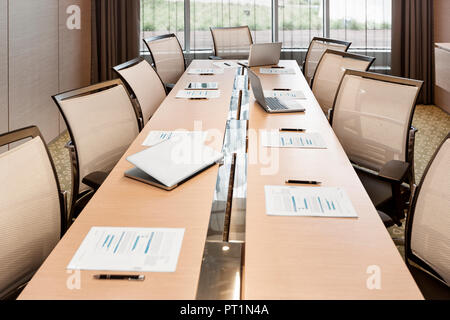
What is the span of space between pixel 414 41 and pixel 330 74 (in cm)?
280

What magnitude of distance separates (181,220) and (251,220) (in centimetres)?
22

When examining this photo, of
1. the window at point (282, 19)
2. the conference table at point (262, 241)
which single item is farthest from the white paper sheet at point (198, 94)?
the window at point (282, 19)

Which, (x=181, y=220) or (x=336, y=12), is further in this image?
(x=336, y=12)

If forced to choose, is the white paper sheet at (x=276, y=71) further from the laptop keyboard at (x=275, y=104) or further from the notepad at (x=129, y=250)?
the notepad at (x=129, y=250)

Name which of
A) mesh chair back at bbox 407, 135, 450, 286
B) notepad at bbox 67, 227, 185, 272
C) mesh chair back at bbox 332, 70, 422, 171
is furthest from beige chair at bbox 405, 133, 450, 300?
notepad at bbox 67, 227, 185, 272

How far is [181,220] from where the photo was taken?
137 cm

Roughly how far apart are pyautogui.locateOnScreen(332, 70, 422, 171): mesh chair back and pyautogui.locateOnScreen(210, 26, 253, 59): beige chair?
2.74 metres

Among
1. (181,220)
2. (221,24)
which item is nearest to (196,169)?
(181,220)

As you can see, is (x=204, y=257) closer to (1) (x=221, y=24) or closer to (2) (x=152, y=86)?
(2) (x=152, y=86)

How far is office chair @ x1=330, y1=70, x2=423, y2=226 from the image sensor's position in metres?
2.12

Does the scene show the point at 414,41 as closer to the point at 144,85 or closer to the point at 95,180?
the point at 144,85

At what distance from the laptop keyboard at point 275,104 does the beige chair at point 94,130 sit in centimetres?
84
